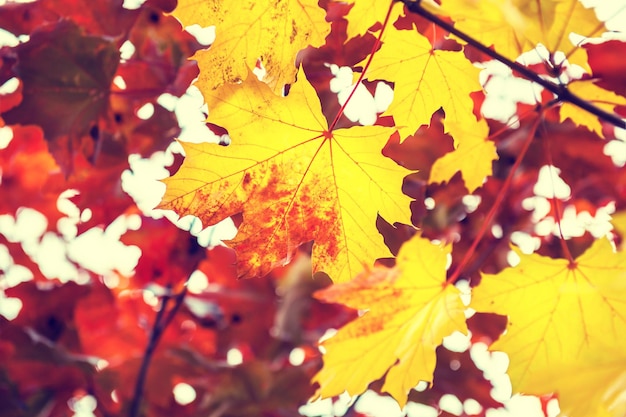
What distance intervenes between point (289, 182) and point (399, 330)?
354mm

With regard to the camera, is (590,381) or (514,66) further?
(514,66)

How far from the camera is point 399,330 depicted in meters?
1.14

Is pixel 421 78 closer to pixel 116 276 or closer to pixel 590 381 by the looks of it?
pixel 590 381

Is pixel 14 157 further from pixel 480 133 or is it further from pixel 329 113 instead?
pixel 480 133

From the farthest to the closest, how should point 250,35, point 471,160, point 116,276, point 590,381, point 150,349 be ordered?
point 116,276 → point 150,349 → point 471,160 → point 250,35 → point 590,381

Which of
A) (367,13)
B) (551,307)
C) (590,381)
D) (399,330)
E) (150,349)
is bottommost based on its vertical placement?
(150,349)

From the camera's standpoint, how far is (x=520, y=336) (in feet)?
3.65

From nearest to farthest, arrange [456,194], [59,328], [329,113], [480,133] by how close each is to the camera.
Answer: [480,133], [329,113], [456,194], [59,328]

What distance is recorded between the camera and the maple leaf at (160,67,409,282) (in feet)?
3.31

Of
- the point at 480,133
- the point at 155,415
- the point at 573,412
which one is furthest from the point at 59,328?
the point at 573,412

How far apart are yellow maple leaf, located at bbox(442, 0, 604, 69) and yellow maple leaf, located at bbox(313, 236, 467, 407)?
396 millimetres

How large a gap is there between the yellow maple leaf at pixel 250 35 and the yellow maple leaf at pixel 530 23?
246 millimetres

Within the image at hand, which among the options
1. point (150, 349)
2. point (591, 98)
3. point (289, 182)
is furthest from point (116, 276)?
point (591, 98)

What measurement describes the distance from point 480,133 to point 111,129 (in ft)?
2.98
